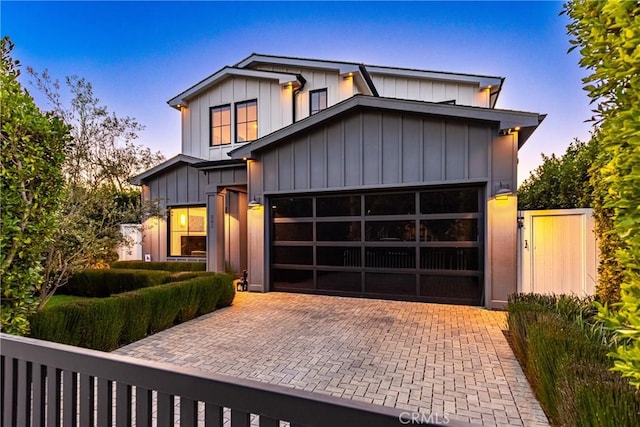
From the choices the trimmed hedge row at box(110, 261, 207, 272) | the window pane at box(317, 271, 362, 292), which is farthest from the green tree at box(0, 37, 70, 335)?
the trimmed hedge row at box(110, 261, 207, 272)

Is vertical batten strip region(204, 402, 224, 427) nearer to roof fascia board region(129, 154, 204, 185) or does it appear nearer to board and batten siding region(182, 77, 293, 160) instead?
roof fascia board region(129, 154, 204, 185)

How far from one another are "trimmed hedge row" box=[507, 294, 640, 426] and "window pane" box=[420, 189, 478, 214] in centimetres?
284

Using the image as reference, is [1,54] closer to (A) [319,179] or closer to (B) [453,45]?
(A) [319,179]

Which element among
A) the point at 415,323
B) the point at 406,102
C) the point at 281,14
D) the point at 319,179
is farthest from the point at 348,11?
the point at 415,323

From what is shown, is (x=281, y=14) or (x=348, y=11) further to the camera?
(x=281, y=14)

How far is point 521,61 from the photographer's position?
1016 centimetres

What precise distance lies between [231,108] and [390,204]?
24.1 ft

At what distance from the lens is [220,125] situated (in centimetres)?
1180

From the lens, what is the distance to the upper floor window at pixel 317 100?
1091 cm

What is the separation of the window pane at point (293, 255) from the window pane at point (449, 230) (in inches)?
116

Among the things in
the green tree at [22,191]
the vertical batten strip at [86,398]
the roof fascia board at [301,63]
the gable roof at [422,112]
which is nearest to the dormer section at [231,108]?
the roof fascia board at [301,63]

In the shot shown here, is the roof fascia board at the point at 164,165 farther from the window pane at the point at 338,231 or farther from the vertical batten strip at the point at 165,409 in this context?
the vertical batten strip at the point at 165,409

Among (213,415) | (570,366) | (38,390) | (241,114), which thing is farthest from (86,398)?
(241,114)

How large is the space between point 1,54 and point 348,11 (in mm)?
7644
